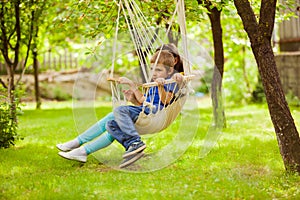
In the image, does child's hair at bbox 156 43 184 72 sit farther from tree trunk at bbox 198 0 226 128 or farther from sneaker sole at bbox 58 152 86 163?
tree trunk at bbox 198 0 226 128

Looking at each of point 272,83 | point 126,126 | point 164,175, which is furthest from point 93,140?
point 272,83

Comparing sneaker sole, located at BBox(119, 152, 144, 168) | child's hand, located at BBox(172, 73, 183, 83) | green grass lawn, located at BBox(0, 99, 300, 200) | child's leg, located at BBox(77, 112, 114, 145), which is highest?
child's hand, located at BBox(172, 73, 183, 83)

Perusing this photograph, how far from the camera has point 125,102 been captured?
4902mm

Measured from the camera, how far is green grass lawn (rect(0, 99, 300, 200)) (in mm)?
3910

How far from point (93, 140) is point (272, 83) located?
154 centimetres

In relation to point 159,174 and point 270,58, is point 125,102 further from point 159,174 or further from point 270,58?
point 270,58

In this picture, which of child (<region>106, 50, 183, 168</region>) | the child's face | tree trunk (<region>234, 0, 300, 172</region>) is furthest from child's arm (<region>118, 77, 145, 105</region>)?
tree trunk (<region>234, 0, 300, 172</region>)

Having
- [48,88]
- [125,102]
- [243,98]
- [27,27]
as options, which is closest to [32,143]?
[125,102]

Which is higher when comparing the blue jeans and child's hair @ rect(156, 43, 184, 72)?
child's hair @ rect(156, 43, 184, 72)

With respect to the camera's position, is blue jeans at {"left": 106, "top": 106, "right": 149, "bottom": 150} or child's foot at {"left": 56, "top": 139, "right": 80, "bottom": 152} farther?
child's foot at {"left": 56, "top": 139, "right": 80, "bottom": 152}

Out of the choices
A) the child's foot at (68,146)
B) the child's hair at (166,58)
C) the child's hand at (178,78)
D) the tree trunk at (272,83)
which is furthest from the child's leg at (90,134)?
the tree trunk at (272,83)

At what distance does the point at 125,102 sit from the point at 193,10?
131 centimetres

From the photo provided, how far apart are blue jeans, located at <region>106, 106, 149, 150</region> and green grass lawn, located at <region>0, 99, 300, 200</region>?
0.87 feet

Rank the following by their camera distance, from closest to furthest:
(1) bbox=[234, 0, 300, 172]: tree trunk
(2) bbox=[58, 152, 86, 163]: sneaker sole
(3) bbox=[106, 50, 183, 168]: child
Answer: (1) bbox=[234, 0, 300, 172]: tree trunk
(3) bbox=[106, 50, 183, 168]: child
(2) bbox=[58, 152, 86, 163]: sneaker sole
